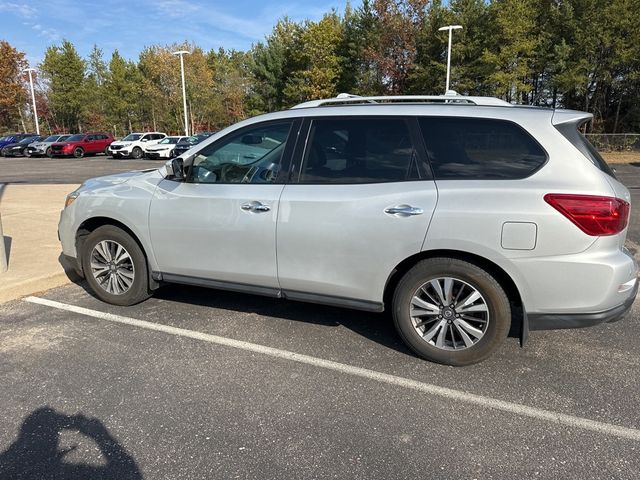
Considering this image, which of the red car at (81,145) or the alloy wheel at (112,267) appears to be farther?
the red car at (81,145)

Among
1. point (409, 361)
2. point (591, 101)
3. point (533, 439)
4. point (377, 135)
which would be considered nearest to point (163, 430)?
point (409, 361)

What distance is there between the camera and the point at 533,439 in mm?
2779

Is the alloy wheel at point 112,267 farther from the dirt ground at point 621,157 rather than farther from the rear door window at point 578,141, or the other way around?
the dirt ground at point 621,157

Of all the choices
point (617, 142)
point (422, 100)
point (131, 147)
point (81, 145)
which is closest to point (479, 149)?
point (422, 100)

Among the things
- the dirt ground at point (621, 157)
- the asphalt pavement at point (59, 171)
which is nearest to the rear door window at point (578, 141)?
the asphalt pavement at point (59, 171)

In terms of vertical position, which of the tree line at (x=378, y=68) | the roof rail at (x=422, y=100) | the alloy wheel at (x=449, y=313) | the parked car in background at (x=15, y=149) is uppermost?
the tree line at (x=378, y=68)

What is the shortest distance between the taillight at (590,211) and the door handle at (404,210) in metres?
0.85

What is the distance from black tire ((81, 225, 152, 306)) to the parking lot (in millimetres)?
218

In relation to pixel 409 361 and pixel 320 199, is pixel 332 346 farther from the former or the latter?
pixel 320 199

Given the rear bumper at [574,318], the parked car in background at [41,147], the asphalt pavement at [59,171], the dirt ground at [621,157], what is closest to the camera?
the rear bumper at [574,318]

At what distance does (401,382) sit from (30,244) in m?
5.97

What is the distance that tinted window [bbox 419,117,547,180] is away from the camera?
3.31 meters

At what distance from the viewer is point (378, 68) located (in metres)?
37.9

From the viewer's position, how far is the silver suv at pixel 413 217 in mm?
3195
